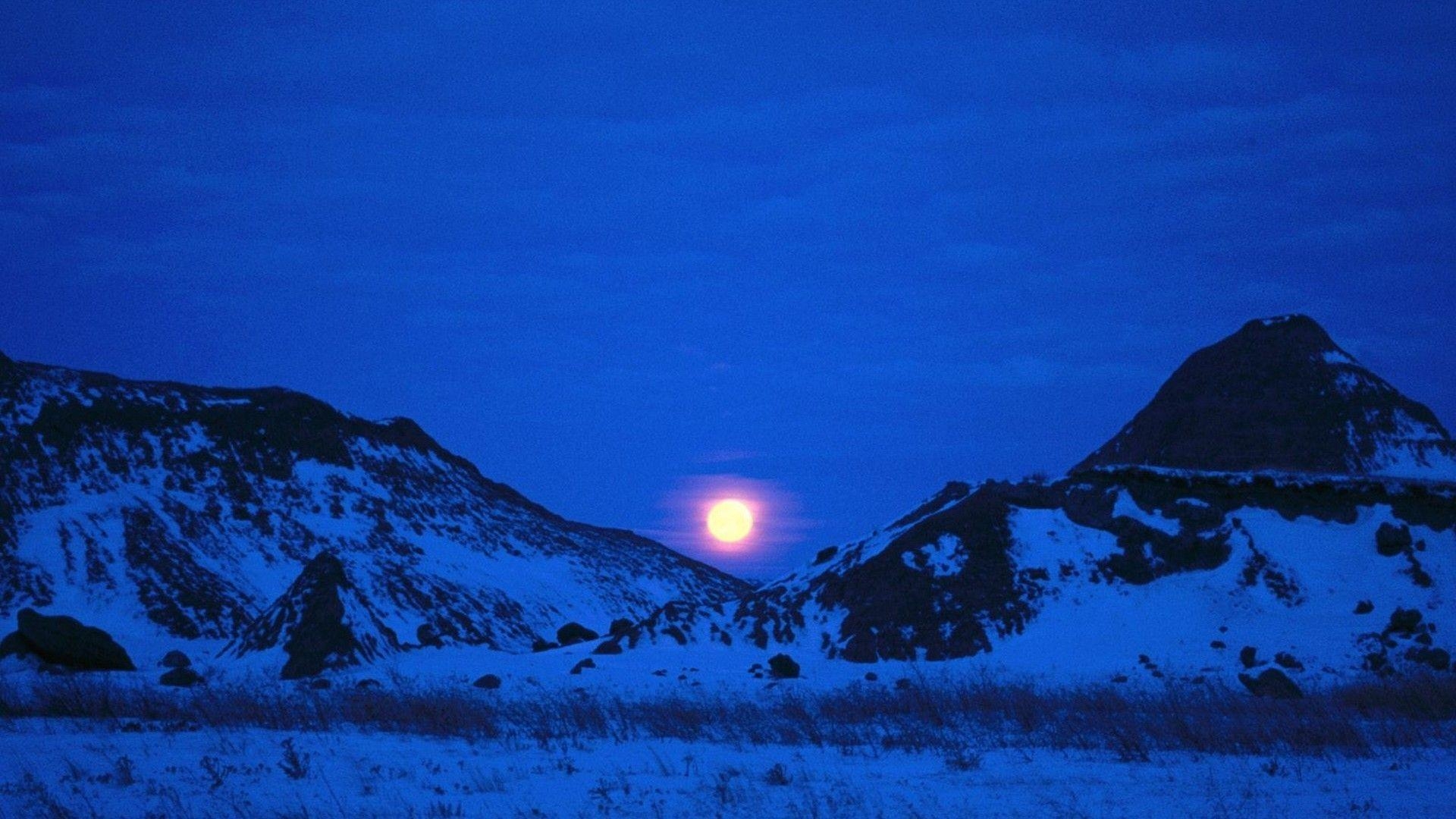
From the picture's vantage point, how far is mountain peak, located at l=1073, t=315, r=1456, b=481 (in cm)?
4650

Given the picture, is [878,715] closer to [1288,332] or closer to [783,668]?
[783,668]

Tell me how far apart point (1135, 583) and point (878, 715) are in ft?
58.0

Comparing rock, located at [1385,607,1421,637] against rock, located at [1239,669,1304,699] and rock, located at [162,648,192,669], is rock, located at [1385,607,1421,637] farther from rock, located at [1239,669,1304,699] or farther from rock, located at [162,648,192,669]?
rock, located at [162,648,192,669]

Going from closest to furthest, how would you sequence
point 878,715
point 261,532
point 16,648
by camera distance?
point 878,715 → point 16,648 → point 261,532

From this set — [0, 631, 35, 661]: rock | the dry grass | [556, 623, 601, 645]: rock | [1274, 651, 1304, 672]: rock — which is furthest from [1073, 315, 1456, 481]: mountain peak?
[0, 631, 35, 661]: rock

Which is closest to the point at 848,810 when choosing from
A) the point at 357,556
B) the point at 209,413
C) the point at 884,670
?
the point at 884,670

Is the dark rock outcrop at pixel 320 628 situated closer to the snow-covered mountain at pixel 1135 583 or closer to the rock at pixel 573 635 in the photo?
the snow-covered mountain at pixel 1135 583

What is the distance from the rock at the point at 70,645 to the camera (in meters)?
29.5

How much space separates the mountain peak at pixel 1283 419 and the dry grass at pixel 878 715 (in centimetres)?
2507

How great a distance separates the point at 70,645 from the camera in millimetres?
30031

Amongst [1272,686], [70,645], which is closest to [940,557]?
[1272,686]

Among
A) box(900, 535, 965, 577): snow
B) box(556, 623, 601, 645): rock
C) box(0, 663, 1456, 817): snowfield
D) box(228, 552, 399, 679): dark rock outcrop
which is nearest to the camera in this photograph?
box(0, 663, 1456, 817): snowfield

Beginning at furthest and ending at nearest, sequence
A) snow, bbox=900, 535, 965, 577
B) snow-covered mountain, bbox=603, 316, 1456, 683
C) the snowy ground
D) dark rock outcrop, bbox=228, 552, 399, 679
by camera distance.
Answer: snow, bbox=900, 535, 965, 577
snow-covered mountain, bbox=603, 316, 1456, 683
dark rock outcrop, bbox=228, 552, 399, 679
the snowy ground

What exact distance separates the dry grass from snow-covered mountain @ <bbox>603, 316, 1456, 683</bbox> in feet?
26.9
